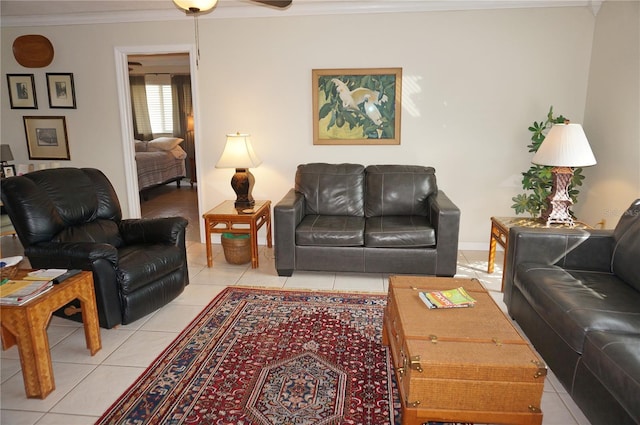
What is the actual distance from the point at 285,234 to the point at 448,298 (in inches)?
67.0

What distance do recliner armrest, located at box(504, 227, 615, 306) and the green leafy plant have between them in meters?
0.99

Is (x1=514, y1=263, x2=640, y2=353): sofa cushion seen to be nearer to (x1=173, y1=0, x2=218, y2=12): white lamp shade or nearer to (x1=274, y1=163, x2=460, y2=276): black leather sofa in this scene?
(x1=274, y1=163, x2=460, y2=276): black leather sofa

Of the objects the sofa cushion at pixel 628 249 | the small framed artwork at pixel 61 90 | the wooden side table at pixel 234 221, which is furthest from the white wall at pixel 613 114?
the small framed artwork at pixel 61 90

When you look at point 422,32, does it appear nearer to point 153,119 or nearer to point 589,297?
point 589,297

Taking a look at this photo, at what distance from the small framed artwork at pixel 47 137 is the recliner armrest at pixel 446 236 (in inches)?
163

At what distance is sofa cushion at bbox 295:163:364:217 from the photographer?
4.01 metres

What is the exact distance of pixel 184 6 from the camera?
7.59 feet

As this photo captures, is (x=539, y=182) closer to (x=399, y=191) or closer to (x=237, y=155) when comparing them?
(x=399, y=191)

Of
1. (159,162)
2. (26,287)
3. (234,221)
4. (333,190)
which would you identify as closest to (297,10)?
(333,190)

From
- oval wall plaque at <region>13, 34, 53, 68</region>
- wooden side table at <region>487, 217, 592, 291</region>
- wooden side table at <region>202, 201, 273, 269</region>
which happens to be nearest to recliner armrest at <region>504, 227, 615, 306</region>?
wooden side table at <region>487, 217, 592, 291</region>

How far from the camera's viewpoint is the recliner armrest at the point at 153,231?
3137mm

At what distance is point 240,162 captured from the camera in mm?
3910

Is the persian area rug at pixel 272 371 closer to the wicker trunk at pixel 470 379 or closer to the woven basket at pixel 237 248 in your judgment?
the wicker trunk at pixel 470 379

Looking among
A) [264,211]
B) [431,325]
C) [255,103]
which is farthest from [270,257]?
[431,325]
